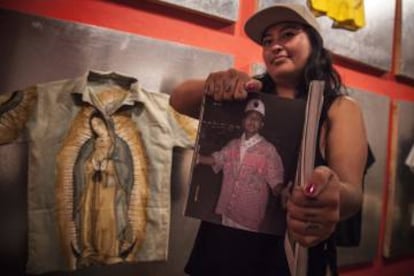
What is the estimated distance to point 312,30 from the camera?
800mm

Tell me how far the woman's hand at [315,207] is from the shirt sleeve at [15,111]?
2.41ft

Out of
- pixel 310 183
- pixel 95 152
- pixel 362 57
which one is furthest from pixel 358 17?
pixel 310 183

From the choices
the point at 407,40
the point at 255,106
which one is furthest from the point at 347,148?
the point at 407,40

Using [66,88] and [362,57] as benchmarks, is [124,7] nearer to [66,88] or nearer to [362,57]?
[66,88]

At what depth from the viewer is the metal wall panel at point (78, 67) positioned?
1004 millimetres

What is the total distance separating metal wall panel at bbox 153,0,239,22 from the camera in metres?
1.22

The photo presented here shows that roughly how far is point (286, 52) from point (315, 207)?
1.26 feet

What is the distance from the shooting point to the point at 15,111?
3.08ft

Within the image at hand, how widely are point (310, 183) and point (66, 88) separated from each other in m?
0.77

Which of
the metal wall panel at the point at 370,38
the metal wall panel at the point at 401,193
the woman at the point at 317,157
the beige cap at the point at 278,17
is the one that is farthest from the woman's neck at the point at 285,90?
the metal wall panel at the point at 401,193

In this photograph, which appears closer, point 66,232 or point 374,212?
point 66,232

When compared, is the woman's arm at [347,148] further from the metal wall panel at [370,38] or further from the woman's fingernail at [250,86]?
the metal wall panel at [370,38]

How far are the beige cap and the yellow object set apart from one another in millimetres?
589

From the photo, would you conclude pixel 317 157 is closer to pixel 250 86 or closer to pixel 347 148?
pixel 347 148
